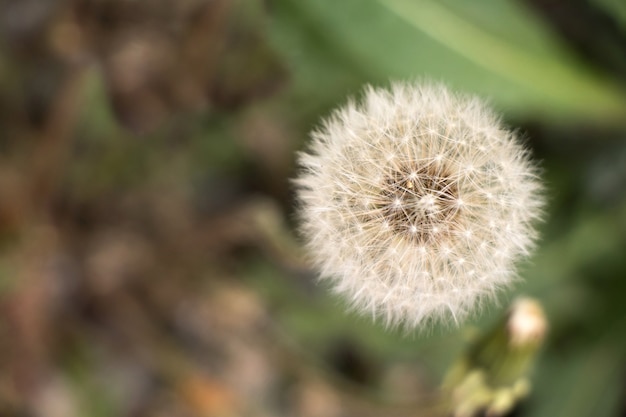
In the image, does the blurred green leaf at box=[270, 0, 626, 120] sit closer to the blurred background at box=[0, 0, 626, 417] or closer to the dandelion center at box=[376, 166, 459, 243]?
the blurred background at box=[0, 0, 626, 417]

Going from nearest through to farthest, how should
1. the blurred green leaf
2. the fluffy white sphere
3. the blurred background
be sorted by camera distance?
the fluffy white sphere < the blurred green leaf < the blurred background

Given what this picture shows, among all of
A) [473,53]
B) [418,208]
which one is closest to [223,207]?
[473,53]

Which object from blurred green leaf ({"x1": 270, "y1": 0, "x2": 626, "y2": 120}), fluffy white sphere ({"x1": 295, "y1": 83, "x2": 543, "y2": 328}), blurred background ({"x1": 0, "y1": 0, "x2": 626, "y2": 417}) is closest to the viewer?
fluffy white sphere ({"x1": 295, "y1": 83, "x2": 543, "y2": 328})

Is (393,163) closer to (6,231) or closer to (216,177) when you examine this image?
(216,177)

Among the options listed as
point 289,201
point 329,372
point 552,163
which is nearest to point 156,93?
point 289,201

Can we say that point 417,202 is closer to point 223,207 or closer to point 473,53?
point 473,53

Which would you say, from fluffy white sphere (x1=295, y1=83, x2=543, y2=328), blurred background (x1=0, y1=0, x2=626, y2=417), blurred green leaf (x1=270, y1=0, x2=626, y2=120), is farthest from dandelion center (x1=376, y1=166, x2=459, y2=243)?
blurred background (x1=0, y1=0, x2=626, y2=417)
